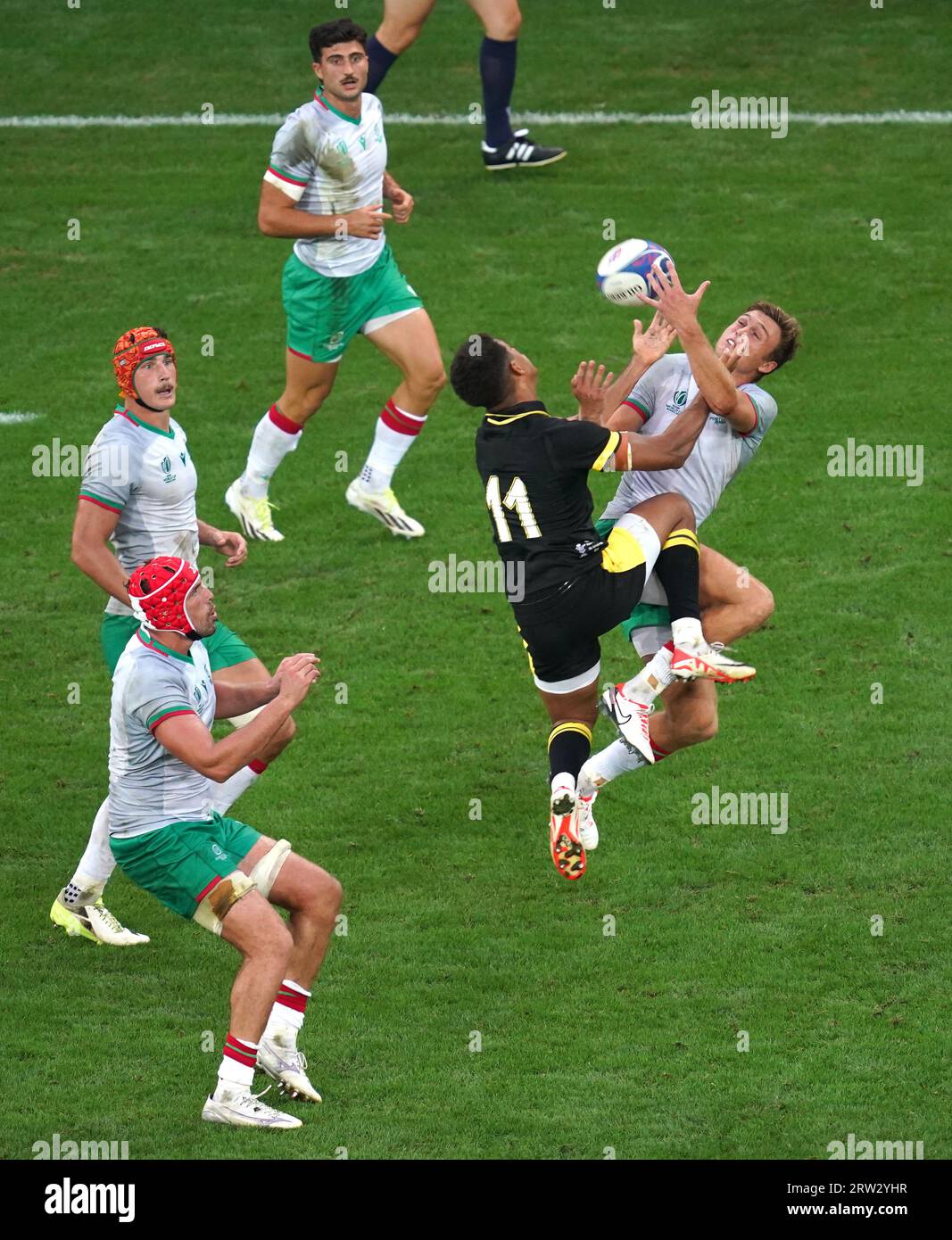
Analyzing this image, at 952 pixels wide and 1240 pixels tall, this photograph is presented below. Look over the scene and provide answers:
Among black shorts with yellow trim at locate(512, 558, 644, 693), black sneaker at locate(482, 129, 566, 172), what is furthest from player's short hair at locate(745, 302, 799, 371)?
black sneaker at locate(482, 129, 566, 172)

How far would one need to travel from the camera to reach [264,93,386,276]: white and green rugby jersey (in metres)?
11.6

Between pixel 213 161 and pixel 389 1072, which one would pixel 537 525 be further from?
pixel 213 161

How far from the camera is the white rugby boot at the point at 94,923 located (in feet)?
28.9

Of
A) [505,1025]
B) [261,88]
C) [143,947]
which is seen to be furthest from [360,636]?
[261,88]

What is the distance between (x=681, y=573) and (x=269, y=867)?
218 centimetres

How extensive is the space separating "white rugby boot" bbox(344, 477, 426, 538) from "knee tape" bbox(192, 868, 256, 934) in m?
5.36

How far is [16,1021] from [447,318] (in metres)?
8.02

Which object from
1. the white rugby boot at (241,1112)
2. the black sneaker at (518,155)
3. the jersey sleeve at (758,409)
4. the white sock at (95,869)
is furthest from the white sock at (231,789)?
the black sneaker at (518,155)

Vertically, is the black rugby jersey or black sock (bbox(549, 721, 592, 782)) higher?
the black rugby jersey

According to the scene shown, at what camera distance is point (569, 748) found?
8.36 meters

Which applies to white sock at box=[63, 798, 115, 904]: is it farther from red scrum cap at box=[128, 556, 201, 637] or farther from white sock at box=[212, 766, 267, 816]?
red scrum cap at box=[128, 556, 201, 637]

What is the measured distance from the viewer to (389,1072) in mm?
7777

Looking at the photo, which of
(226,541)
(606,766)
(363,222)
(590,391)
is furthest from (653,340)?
(363,222)

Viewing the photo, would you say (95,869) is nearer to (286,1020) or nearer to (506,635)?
(286,1020)
